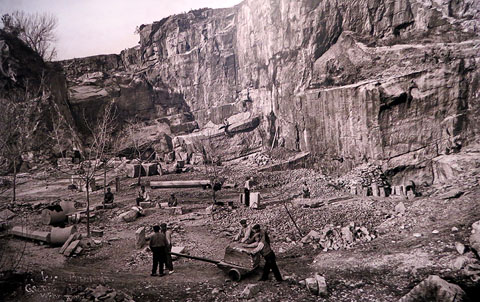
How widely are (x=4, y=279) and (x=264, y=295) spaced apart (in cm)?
559

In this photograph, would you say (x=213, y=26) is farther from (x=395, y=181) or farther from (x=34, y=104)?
(x=395, y=181)

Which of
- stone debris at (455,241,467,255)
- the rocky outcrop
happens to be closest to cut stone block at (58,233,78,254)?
stone debris at (455,241,467,255)

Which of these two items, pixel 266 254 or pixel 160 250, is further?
pixel 160 250

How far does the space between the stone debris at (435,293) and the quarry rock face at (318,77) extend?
37.1 ft

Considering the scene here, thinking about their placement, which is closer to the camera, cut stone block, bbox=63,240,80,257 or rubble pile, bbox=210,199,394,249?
cut stone block, bbox=63,240,80,257

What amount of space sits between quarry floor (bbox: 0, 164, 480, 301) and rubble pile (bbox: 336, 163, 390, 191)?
3068 millimetres

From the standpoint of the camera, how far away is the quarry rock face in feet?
48.3

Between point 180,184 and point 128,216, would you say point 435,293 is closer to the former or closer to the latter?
point 128,216

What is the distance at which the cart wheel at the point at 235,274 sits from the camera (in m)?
6.72

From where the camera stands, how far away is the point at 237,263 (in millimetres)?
6922

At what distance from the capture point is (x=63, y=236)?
9461mm

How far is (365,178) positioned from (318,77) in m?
8.73

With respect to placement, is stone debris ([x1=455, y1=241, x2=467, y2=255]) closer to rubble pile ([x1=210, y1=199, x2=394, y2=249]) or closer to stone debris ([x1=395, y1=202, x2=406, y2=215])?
rubble pile ([x1=210, y1=199, x2=394, y2=249])

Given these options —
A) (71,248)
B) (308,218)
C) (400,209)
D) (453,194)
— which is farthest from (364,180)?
(71,248)
